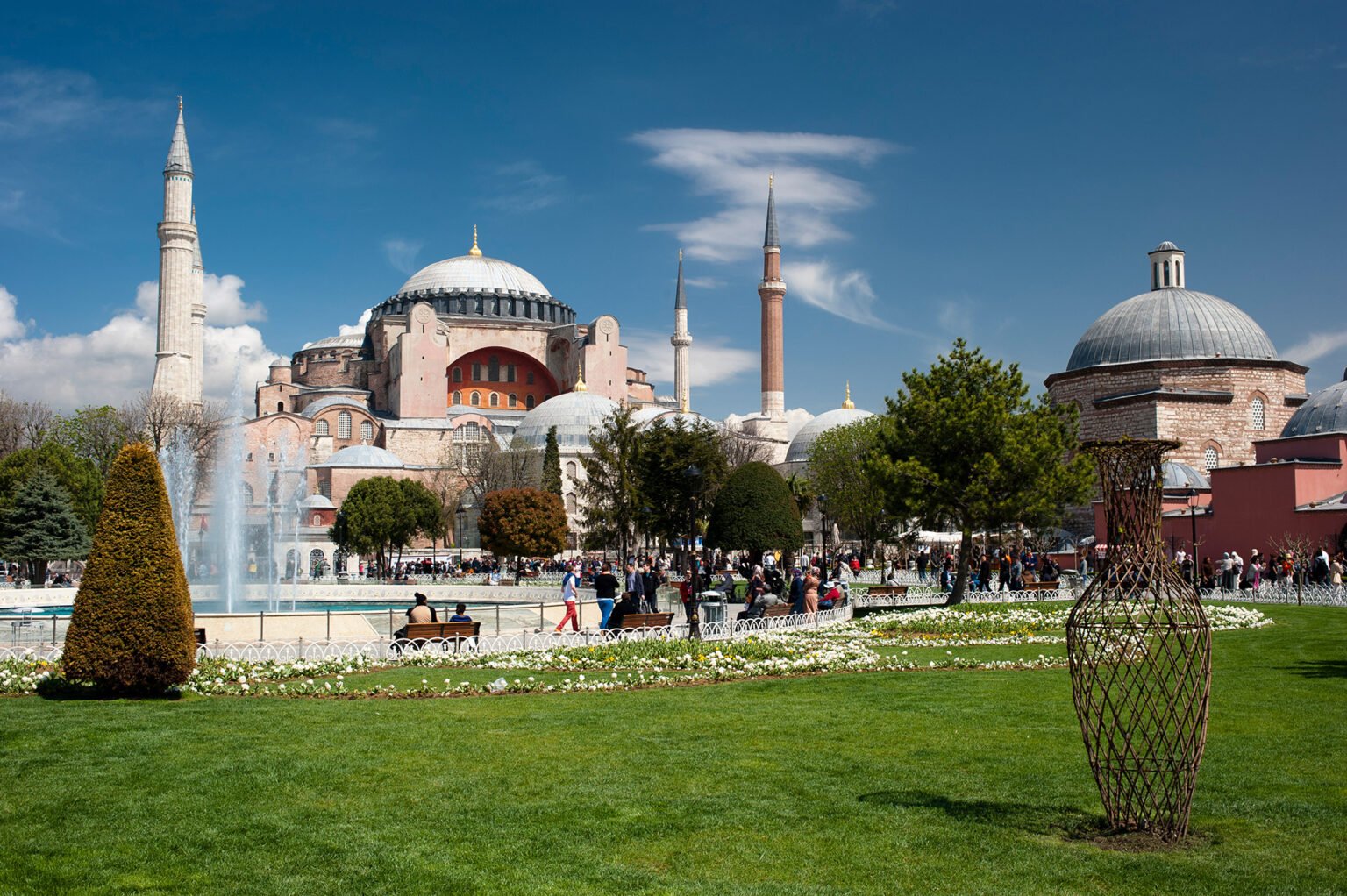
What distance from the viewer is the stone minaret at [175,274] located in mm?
38812

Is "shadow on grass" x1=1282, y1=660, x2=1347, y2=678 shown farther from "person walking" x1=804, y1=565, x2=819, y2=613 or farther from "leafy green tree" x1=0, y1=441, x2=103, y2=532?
"leafy green tree" x1=0, y1=441, x2=103, y2=532

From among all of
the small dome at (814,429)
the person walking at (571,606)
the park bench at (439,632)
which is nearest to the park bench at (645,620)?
the person walking at (571,606)

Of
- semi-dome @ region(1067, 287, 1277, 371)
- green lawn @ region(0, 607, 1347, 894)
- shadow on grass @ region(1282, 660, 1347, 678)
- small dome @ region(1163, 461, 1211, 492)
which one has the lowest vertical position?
green lawn @ region(0, 607, 1347, 894)

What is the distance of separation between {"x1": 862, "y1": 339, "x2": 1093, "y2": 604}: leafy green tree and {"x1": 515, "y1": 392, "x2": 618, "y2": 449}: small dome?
28846mm

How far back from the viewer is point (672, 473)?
26.2 meters

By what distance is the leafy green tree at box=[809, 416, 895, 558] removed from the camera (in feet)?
97.1

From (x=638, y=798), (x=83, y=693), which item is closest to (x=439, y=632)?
(x=83, y=693)

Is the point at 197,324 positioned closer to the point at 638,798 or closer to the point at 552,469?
the point at 552,469

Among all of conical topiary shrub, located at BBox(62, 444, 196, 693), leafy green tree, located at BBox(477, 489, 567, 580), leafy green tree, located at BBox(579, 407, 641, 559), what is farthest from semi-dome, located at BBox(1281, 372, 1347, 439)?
conical topiary shrub, located at BBox(62, 444, 196, 693)

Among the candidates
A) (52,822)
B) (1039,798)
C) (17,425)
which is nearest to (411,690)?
(52,822)

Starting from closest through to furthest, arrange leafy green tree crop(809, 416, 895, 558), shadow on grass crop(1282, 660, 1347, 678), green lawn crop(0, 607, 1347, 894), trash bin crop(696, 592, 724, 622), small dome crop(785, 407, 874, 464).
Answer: green lawn crop(0, 607, 1347, 894), shadow on grass crop(1282, 660, 1347, 678), trash bin crop(696, 592, 724, 622), leafy green tree crop(809, 416, 895, 558), small dome crop(785, 407, 874, 464)

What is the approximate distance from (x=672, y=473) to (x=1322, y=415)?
15.2 m

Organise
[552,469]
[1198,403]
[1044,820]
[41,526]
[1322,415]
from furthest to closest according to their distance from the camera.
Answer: [552,469]
[1198,403]
[1322,415]
[41,526]
[1044,820]

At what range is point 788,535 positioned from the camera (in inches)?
1006
